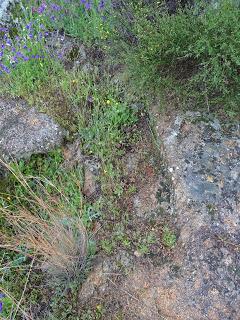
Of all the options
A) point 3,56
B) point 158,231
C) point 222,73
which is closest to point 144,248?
point 158,231

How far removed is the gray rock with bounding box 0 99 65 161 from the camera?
12.5 ft

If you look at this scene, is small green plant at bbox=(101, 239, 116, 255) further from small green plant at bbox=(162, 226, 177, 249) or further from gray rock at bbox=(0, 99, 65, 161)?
gray rock at bbox=(0, 99, 65, 161)

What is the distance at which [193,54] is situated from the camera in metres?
3.40

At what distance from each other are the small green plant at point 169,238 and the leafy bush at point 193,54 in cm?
107

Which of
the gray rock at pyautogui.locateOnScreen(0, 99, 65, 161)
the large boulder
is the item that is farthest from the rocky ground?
the gray rock at pyautogui.locateOnScreen(0, 99, 65, 161)

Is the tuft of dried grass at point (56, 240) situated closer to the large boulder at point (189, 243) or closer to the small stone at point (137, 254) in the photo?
the large boulder at point (189, 243)

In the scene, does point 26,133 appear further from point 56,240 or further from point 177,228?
point 177,228

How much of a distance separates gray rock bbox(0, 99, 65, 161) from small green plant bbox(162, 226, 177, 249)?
136 cm

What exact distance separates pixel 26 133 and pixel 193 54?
164 cm

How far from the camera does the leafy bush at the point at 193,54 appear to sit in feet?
10.4

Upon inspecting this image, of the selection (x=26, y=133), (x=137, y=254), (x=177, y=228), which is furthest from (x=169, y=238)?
(x=26, y=133)

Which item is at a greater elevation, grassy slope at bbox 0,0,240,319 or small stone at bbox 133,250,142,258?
grassy slope at bbox 0,0,240,319

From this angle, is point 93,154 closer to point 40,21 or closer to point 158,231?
point 158,231

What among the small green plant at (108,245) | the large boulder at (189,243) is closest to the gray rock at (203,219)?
the large boulder at (189,243)
